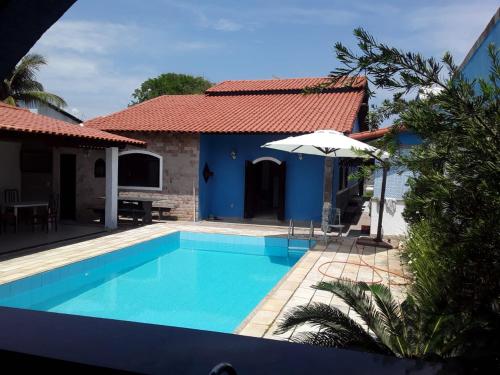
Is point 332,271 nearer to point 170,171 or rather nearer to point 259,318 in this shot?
point 259,318

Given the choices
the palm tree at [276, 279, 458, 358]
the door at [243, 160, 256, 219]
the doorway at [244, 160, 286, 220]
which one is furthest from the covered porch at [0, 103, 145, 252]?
the palm tree at [276, 279, 458, 358]

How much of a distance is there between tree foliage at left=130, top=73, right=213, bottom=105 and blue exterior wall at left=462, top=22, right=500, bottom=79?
4042 cm

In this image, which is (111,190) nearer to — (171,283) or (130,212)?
(130,212)

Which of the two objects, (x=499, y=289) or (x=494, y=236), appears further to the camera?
(x=499, y=289)

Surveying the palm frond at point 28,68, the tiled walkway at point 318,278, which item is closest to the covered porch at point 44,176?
the tiled walkway at point 318,278

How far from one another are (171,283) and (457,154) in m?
8.95

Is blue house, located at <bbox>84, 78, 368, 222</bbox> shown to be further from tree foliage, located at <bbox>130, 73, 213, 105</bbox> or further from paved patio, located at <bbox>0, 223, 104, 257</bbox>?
tree foliage, located at <bbox>130, 73, 213, 105</bbox>

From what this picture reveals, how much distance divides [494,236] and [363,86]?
107 cm

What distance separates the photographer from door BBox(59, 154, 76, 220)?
17141 mm

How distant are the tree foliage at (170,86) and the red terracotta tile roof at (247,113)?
23653mm

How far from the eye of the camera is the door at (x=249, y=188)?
1734cm

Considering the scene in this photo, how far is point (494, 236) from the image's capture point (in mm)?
2246

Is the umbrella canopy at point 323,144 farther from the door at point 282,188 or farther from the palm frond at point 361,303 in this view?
the palm frond at point 361,303

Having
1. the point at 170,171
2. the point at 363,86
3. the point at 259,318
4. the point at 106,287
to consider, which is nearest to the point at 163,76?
the point at 170,171
